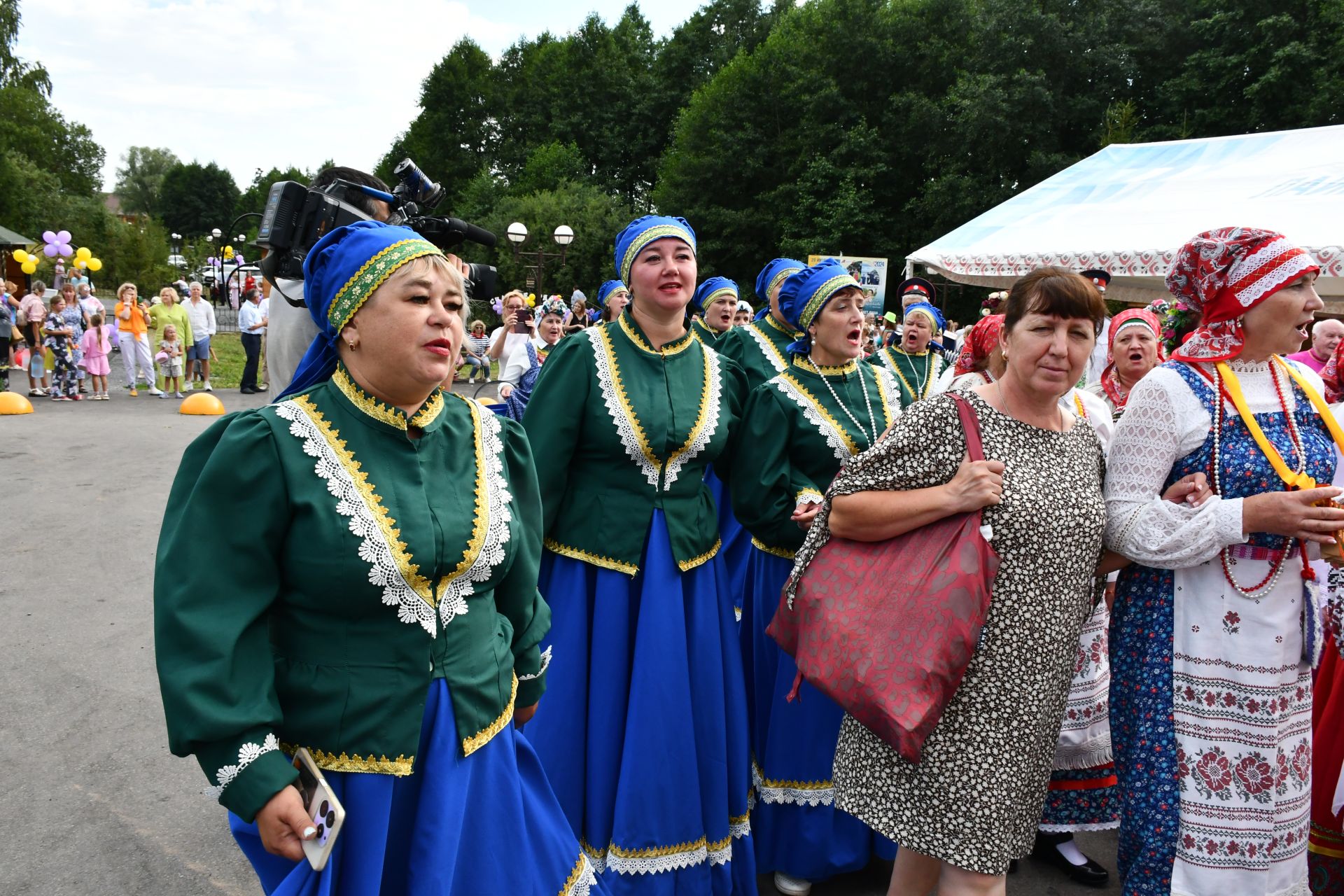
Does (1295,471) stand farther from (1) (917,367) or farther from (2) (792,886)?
(1) (917,367)

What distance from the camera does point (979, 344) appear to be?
3.86 m

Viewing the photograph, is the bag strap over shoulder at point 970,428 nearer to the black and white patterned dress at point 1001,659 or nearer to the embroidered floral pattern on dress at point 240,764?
the black and white patterned dress at point 1001,659

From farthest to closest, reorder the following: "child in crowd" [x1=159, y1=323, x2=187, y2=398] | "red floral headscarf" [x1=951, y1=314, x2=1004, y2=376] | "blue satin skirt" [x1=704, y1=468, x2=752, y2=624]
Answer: "child in crowd" [x1=159, y1=323, x2=187, y2=398]
"blue satin skirt" [x1=704, y1=468, x2=752, y2=624]
"red floral headscarf" [x1=951, y1=314, x2=1004, y2=376]

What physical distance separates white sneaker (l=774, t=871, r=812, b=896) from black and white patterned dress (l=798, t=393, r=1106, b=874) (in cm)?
95

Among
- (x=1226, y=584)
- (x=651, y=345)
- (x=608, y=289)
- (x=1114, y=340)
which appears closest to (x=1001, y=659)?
(x=1226, y=584)

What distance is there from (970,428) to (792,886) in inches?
74.8

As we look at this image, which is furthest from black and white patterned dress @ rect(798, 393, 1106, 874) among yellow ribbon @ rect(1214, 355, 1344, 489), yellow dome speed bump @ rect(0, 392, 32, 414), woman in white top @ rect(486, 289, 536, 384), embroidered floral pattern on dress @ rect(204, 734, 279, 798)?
yellow dome speed bump @ rect(0, 392, 32, 414)

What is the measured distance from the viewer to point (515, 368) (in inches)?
298

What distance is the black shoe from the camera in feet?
11.4

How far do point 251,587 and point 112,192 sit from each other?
411ft

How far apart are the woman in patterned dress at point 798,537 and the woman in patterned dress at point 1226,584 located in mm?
986

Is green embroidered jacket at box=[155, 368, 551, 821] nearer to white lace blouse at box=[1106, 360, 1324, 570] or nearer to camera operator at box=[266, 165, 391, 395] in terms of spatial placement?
camera operator at box=[266, 165, 391, 395]

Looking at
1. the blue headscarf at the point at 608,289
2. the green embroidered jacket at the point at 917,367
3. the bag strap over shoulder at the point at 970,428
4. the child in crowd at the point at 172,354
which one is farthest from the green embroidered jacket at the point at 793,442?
the child in crowd at the point at 172,354

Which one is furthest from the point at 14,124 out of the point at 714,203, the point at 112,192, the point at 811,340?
the point at 112,192
